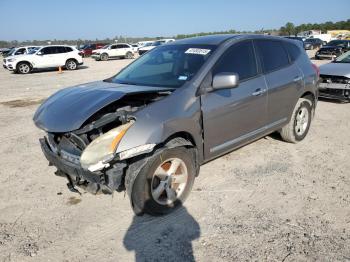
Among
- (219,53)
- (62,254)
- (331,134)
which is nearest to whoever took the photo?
(62,254)

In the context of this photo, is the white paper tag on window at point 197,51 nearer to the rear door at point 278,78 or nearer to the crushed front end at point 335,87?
the rear door at point 278,78

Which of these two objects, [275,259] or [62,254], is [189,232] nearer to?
[275,259]

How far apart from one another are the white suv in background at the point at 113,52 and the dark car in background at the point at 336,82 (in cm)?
2753

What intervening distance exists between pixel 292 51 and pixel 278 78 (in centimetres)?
86

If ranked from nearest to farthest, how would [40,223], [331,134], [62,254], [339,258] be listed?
[339,258], [62,254], [40,223], [331,134]

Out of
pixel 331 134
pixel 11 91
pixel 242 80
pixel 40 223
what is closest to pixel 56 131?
pixel 40 223

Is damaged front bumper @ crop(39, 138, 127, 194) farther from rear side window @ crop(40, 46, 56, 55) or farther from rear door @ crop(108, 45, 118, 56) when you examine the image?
rear door @ crop(108, 45, 118, 56)

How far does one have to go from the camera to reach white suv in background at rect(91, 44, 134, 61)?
33.4 m

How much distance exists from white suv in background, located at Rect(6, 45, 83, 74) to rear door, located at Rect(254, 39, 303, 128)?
19.8 metres

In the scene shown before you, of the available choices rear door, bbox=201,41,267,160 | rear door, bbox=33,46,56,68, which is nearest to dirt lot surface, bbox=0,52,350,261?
rear door, bbox=201,41,267,160

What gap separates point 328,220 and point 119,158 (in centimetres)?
223

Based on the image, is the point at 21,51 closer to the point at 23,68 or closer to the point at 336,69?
the point at 23,68

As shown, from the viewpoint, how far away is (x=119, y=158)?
10.00 ft

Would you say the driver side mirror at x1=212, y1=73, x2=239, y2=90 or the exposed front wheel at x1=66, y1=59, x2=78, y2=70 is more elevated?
the driver side mirror at x1=212, y1=73, x2=239, y2=90
